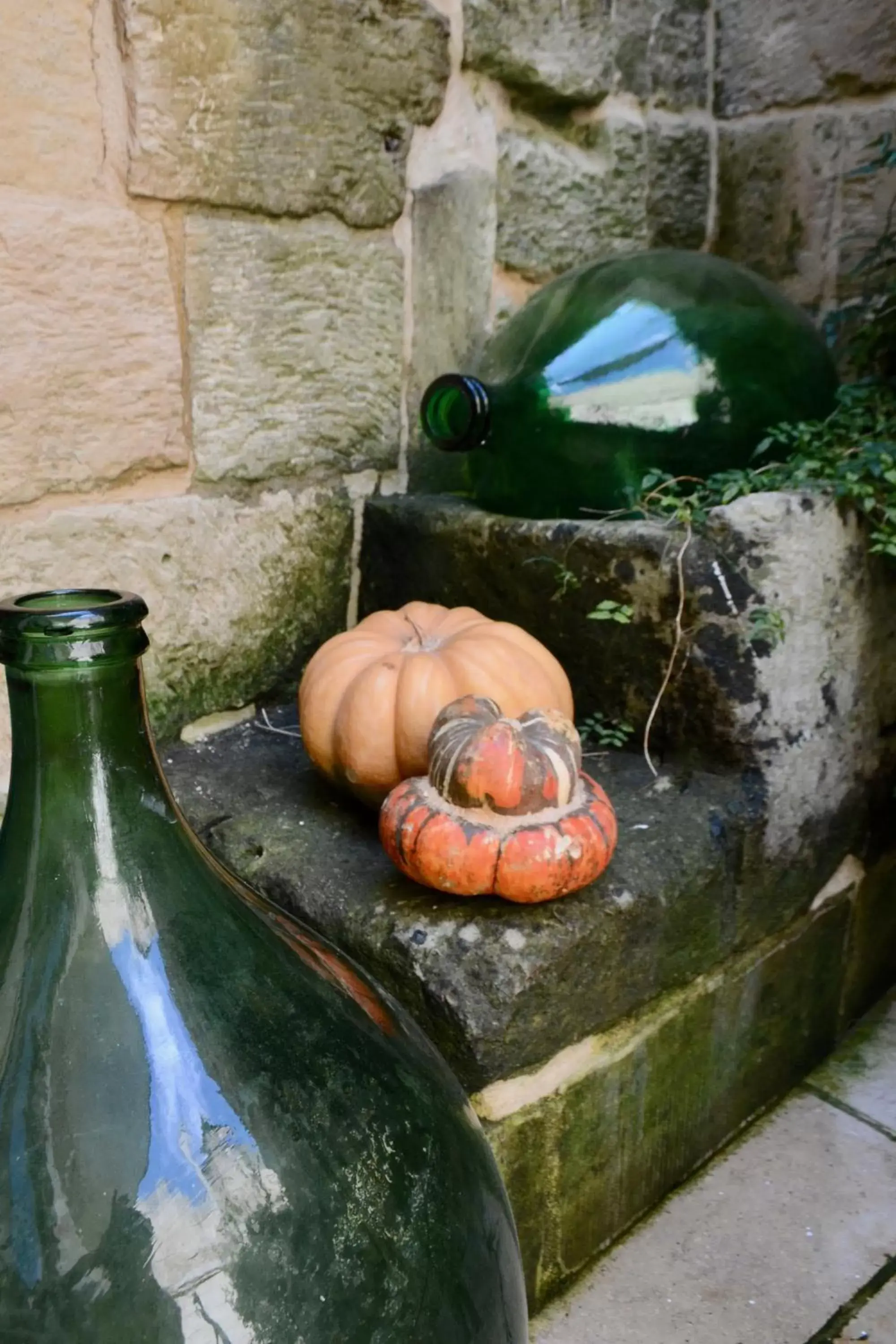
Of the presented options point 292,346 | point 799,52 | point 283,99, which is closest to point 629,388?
point 292,346

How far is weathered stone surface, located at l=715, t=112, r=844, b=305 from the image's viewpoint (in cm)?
173

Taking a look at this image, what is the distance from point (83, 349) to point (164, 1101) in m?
0.92

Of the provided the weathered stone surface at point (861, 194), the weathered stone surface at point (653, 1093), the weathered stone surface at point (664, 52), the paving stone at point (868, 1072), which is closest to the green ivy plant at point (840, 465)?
the weathered stone surface at point (861, 194)

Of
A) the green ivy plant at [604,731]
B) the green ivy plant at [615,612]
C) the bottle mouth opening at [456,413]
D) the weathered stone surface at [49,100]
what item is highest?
the weathered stone surface at [49,100]

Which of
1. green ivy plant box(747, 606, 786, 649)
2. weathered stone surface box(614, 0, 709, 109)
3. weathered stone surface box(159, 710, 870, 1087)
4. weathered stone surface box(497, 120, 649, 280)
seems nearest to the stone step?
weathered stone surface box(159, 710, 870, 1087)

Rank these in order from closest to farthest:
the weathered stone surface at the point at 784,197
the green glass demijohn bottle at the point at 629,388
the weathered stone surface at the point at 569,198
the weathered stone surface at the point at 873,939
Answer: the green glass demijohn bottle at the point at 629,388 < the weathered stone surface at the point at 873,939 < the weathered stone surface at the point at 569,198 < the weathered stone surface at the point at 784,197

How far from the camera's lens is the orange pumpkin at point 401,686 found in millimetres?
1054

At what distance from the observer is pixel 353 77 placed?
132 centimetres

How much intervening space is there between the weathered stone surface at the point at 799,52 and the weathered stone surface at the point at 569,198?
23 cm

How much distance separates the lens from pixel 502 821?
912 mm

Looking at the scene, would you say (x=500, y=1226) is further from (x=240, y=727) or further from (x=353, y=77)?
(x=353, y=77)

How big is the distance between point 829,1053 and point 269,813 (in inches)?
32.8

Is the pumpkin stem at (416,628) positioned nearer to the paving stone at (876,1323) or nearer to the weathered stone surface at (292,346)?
the weathered stone surface at (292,346)

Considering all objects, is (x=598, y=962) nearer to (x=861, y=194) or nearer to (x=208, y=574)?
(x=208, y=574)
